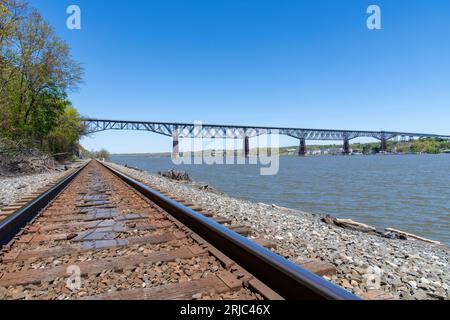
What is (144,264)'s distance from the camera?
11.0 feet

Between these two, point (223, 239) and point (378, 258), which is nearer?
point (223, 239)

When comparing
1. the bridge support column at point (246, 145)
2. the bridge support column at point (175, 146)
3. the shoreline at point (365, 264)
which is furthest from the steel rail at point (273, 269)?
the bridge support column at point (246, 145)

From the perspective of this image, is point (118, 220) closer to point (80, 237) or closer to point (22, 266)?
point (80, 237)

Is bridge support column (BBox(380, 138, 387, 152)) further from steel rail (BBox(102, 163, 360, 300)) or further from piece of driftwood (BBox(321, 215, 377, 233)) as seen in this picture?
steel rail (BBox(102, 163, 360, 300))

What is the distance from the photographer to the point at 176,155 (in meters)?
105

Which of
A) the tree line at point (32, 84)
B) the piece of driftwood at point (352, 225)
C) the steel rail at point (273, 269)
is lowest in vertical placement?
the piece of driftwood at point (352, 225)

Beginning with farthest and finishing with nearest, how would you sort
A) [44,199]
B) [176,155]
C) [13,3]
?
[176,155] < [13,3] < [44,199]

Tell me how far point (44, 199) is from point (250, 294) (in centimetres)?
676

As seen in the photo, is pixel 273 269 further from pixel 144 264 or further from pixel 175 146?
pixel 175 146

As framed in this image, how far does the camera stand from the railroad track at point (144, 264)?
2.60m

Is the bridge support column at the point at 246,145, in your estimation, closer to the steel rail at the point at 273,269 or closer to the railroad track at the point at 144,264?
the railroad track at the point at 144,264

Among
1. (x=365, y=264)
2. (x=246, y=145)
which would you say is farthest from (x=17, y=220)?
(x=246, y=145)
